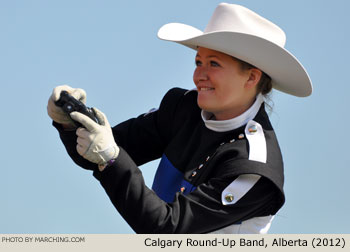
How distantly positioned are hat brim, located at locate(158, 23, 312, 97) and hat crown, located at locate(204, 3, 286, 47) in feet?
0.56

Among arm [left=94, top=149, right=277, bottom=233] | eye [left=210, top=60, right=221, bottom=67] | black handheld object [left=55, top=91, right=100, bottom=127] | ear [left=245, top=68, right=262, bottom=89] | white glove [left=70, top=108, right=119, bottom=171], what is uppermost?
eye [left=210, top=60, right=221, bottom=67]

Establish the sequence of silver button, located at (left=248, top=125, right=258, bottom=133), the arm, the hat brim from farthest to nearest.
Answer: silver button, located at (left=248, top=125, right=258, bottom=133), the hat brim, the arm

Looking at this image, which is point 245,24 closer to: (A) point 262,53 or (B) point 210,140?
(A) point 262,53

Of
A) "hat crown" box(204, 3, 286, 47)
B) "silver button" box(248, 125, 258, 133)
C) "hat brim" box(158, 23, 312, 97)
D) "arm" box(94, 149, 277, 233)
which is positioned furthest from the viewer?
"hat crown" box(204, 3, 286, 47)

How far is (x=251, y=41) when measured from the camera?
661 cm

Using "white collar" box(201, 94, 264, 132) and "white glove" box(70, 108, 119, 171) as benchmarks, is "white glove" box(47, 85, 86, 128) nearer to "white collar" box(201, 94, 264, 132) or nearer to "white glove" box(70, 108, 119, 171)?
"white glove" box(70, 108, 119, 171)

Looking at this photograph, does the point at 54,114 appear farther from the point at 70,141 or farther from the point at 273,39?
the point at 273,39

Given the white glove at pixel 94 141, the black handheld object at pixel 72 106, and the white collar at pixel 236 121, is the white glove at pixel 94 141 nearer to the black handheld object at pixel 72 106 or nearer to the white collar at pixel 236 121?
the black handheld object at pixel 72 106

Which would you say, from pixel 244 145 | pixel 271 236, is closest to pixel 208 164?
pixel 244 145

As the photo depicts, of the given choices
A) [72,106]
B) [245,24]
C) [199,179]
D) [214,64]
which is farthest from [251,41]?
[72,106]

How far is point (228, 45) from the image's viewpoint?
6.65m

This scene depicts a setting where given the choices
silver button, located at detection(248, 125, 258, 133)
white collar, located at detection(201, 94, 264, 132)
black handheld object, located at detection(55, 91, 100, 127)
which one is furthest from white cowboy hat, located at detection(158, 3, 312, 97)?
black handheld object, located at detection(55, 91, 100, 127)

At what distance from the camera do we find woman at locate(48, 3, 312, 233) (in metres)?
6.32

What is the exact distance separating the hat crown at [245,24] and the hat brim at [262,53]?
171mm
